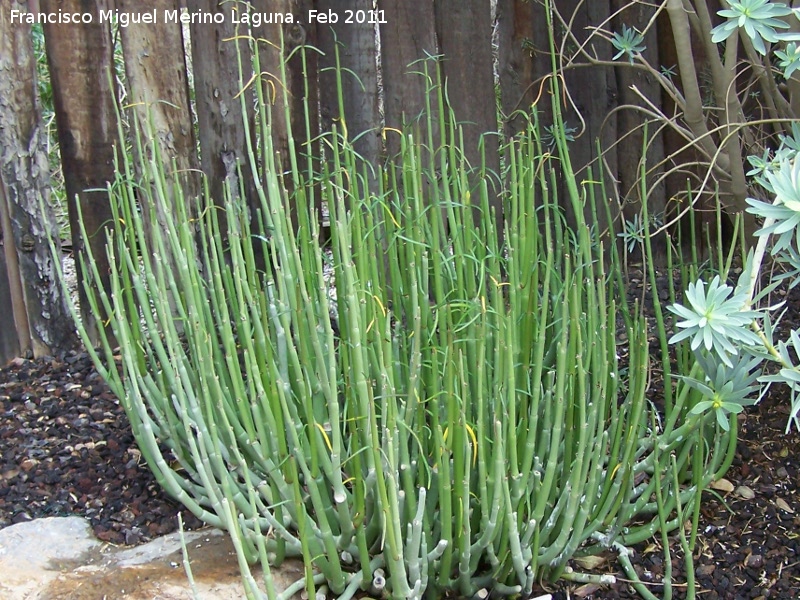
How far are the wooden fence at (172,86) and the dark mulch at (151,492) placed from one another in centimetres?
42

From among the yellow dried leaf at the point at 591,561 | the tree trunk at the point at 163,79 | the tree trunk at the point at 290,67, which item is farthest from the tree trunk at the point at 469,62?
the yellow dried leaf at the point at 591,561

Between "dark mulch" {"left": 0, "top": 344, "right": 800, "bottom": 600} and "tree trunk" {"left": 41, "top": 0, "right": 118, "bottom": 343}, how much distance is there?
420mm

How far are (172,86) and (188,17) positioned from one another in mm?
199

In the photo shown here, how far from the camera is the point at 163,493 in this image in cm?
196

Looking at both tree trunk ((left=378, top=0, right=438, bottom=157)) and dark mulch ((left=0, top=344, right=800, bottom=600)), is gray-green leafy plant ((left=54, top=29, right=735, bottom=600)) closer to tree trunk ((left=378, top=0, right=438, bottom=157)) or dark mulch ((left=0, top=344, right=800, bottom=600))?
dark mulch ((left=0, top=344, right=800, bottom=600))

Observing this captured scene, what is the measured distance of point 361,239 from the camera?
5.13ft

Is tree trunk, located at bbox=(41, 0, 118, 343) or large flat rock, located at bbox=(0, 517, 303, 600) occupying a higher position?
tree trunk, located at bbox=(41, 0, 118, 343)

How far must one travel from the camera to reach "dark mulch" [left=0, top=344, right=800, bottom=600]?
1.75 metres

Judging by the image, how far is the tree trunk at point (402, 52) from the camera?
266 centimetres

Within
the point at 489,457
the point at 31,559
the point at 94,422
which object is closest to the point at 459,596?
the point at 489,457

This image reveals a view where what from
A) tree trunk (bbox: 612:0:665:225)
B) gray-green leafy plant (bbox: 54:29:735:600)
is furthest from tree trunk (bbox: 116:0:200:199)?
tree trunk (bbox: 612:0:665:225)

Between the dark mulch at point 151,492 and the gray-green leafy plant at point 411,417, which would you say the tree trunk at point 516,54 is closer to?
the gray-green leafy plant at point 411,417

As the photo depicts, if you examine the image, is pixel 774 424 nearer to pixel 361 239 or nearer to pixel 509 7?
pixel 361 239

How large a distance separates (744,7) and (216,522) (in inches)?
52.1
